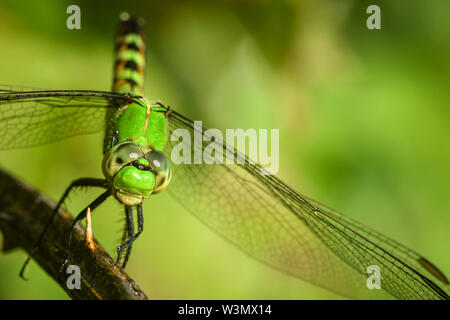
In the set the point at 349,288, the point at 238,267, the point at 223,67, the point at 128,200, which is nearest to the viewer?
the point at 128,200

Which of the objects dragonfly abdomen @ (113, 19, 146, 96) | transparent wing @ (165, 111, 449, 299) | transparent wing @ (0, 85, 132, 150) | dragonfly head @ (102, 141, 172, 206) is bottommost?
transparent wing @ (165, 111, 449, 299)

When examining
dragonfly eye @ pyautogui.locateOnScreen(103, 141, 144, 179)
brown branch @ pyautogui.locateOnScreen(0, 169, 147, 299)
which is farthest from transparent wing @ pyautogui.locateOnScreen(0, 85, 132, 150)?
brown branch @ pyautogui.locateOnScreen(0, 169, 147, 299)

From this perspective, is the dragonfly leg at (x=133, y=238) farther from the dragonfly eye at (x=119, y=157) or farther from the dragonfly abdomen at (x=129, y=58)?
the dragonfly abdomen at (x=129, y=58)

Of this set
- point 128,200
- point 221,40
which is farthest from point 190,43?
point 128,200

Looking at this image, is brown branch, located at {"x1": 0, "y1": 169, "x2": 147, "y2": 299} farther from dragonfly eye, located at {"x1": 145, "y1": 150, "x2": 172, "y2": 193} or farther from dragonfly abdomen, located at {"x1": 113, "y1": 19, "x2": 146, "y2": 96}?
dragonfly abdomen, located at {"x1": 113, "y1": 19, "x2": 146, "y2": 96}

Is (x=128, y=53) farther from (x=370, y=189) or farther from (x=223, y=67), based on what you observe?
(x=370, y=189)

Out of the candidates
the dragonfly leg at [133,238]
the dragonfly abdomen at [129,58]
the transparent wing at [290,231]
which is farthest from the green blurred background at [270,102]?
the dragonfly leg at [133,238]
